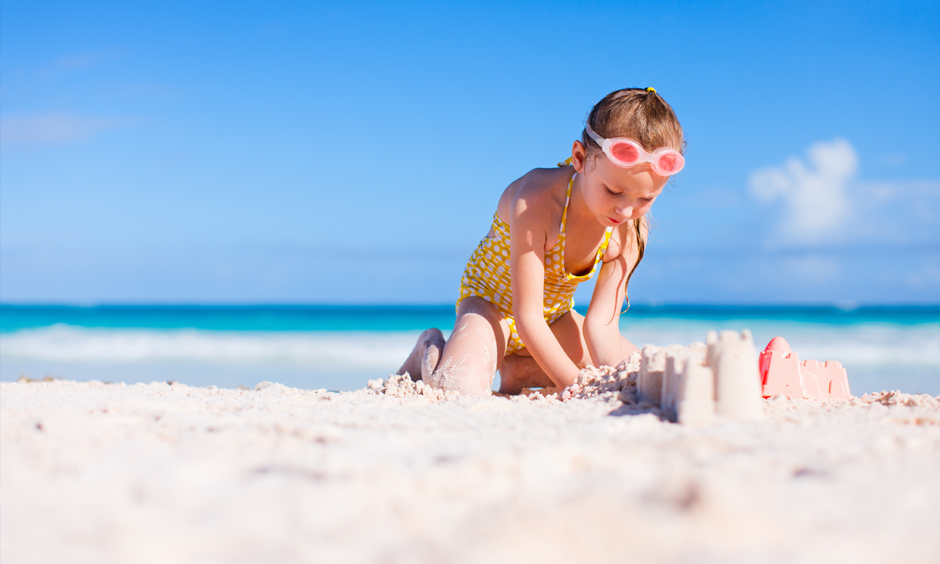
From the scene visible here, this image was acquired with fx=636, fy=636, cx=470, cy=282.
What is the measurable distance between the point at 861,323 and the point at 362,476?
49.1 ft

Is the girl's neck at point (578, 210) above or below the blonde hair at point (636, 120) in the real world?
below

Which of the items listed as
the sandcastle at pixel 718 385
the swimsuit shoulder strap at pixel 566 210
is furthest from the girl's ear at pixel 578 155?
the sandcastle at pixel 718 385

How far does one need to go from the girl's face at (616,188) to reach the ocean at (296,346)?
350cm

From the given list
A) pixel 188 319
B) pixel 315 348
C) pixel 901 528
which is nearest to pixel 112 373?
pixel 315 348

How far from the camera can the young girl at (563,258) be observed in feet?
8.21

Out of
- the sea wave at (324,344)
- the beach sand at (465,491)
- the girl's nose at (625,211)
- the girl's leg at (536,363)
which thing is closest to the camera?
the beach sand at (465,491)

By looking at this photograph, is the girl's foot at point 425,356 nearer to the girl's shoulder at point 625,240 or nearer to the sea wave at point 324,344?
the girl's shoulder at point 625,240

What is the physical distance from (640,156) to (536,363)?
145cm

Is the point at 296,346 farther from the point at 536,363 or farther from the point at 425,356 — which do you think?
the point at 425,356

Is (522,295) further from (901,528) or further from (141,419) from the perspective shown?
(901,528)

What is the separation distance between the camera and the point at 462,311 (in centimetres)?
335

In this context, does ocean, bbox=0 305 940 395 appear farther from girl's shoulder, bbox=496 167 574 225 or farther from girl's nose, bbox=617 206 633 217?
girl's nose, bbox=617 206 633 217

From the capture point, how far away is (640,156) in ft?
7.95

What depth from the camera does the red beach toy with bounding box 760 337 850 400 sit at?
2.46 metres
